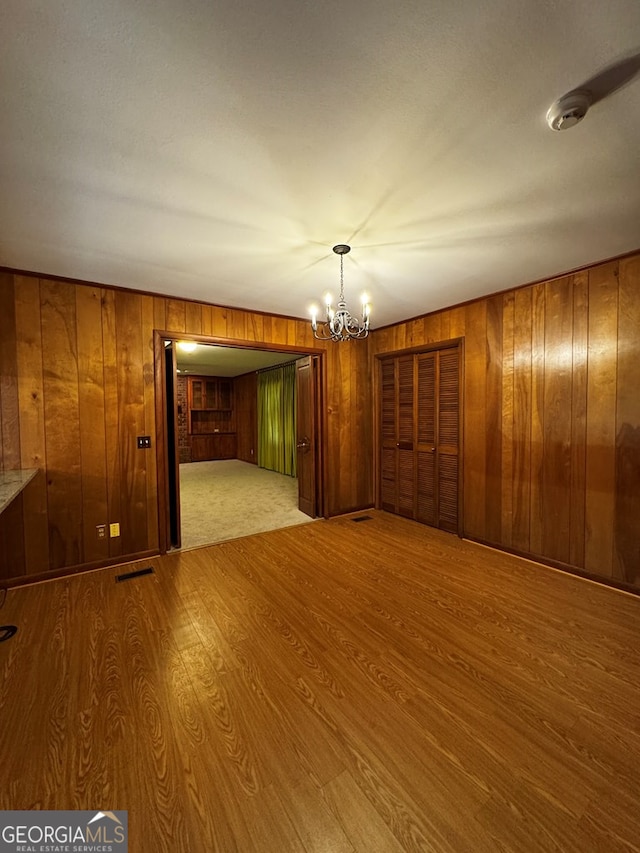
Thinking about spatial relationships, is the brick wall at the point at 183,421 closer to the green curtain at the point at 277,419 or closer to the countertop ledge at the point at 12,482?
the green curtain at the point at 277,419

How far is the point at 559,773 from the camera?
50.9 inches

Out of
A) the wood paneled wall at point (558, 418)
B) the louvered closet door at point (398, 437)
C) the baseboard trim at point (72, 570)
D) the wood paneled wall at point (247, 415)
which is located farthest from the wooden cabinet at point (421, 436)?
the wood paneled wall at point (247, 415)

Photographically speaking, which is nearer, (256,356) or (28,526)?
(28,526)

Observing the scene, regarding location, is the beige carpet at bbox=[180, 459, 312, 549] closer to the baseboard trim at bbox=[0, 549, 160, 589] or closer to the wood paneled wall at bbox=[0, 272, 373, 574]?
the baseboard trim at bbox=[0, 549, 160, 589]

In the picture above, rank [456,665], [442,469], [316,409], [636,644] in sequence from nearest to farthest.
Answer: [456,665]
[636,644]
[442,469]
[316,409]

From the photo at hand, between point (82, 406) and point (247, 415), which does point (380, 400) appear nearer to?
point (82, 406)

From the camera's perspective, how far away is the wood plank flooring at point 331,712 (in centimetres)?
115

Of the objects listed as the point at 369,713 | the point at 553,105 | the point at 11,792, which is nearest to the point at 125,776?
the point at 11,792

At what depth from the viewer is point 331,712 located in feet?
5.11

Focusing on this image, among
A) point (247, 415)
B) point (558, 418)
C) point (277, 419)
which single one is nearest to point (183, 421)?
point (247, 415)

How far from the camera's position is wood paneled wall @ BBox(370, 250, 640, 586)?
2.55 meters

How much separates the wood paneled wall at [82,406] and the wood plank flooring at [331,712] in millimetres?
530

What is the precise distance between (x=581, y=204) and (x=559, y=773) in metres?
2.69

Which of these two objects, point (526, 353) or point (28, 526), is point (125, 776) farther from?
point (526, 353)
